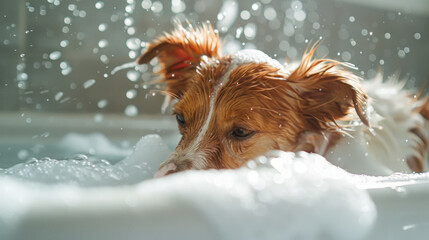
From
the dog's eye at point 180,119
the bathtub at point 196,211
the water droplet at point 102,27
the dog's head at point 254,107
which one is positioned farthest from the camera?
the water droplet at point 102,27

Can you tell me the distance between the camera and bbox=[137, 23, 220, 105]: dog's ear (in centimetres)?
209

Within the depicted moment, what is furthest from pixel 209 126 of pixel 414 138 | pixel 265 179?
pixel 414 138

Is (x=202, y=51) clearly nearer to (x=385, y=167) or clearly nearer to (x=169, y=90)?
(x=169, y=90)

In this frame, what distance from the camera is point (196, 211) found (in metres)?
0.91

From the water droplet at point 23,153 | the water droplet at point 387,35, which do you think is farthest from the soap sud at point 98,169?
the water droplet at point 387,35

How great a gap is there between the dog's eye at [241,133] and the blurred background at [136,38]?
127 inches

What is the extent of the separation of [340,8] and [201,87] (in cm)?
473

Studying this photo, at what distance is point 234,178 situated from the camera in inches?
40.0

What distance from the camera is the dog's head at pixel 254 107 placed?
5.64 feet

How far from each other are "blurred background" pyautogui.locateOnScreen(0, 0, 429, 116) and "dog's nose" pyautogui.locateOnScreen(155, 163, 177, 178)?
3.26 m

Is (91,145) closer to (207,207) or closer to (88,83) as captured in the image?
(88,83)

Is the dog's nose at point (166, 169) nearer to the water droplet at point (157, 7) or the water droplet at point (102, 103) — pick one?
the water droplet at point (102, 103)

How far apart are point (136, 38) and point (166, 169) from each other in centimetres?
451

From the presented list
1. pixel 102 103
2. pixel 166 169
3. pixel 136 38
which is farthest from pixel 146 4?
pixel 166 169
